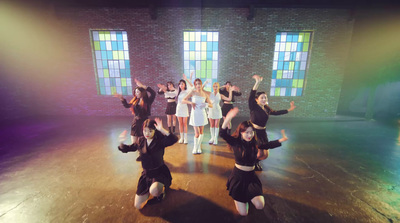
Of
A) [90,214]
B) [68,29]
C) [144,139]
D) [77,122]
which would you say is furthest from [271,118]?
[68,29]

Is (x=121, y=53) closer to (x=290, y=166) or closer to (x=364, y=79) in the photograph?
(x=290, y=166)

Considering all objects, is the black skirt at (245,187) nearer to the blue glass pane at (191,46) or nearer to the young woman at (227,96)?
the young woman at (227,96)

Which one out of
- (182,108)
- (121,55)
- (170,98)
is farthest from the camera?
(121,55)

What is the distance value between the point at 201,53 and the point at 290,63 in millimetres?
4855

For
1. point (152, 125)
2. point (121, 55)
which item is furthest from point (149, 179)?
point (121, 55)

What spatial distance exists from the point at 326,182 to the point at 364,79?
10698mm

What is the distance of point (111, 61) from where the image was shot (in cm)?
888

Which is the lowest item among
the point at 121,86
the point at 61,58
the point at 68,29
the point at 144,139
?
the point at 144,139

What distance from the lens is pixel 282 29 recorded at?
834 cm

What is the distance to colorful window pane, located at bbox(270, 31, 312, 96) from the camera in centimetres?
862

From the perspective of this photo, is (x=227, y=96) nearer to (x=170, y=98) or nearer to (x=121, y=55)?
(x=170, y=98)

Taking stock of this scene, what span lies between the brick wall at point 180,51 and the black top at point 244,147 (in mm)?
6744

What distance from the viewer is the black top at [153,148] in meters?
2.57

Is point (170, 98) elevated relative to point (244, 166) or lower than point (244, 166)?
elevated
